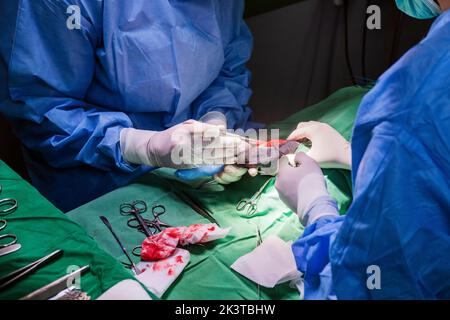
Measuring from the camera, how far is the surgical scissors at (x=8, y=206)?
1.32 m

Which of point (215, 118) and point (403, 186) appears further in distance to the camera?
point (215, 118)

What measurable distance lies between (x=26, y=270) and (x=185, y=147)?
0.74 m

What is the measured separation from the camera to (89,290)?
1.09 m

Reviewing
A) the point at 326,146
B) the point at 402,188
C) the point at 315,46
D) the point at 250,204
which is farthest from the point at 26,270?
the point at 315,46

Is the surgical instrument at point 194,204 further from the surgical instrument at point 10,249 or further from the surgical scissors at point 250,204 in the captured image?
the surgical instrument at point 10,249

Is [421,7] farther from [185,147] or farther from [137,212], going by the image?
[137,212]

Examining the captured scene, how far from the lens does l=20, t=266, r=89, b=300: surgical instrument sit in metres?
1.04

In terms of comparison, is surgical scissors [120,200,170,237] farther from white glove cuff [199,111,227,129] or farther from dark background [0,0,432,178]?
dark background [0,0,432,178]

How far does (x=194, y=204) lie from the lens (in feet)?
5.34

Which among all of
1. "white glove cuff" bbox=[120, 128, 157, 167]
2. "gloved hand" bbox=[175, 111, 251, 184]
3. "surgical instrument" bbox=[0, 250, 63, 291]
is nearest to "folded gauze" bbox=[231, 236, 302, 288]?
"gloved hand" bbox=[175, 111, 251, 184]

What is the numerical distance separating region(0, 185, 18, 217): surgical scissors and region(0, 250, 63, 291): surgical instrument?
257 mm
